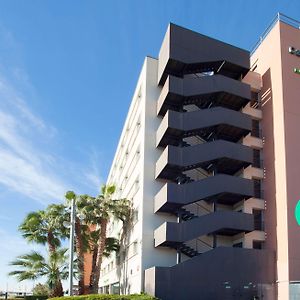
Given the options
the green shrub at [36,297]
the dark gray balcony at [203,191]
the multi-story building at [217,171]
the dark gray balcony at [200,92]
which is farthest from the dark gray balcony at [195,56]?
the green shrub at [36,297]

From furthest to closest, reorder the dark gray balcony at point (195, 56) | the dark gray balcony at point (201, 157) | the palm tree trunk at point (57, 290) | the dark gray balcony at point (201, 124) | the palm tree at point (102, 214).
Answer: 1. the palm tree at point (102, 214)
2. the palm tree trunk at point (57, 290)
3. the dark gray balcony at point (195, 56)
4. the dark gray balcony at point (201, 124)
5. the dark gray balcony at point (201, 157)

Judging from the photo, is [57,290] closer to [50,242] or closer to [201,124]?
A: [50,242]

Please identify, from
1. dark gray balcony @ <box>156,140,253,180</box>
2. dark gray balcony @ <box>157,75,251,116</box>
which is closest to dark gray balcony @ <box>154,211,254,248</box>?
dark gray balcony @ <box>156,140,253,180</box>

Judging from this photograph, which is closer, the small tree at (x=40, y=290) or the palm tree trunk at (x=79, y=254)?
the palm tree trunk at (x=79, y=254)

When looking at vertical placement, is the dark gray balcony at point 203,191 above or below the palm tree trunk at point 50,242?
above

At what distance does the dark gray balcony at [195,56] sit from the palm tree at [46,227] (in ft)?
47.5

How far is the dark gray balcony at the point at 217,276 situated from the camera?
30.6 meters

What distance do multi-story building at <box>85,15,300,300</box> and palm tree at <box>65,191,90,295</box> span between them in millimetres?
3814

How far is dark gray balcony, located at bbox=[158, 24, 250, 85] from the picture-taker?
36.1 metres

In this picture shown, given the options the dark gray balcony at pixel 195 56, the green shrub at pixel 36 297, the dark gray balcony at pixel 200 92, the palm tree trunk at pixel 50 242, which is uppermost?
the dark gray balcony at pixel 195 56

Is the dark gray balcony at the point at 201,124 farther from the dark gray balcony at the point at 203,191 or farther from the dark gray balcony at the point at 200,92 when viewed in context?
the dark gray balcony at the point at 203,191

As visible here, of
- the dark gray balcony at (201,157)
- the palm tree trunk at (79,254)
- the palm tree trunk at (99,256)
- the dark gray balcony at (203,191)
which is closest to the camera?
the dark gray balcony at (203,191)

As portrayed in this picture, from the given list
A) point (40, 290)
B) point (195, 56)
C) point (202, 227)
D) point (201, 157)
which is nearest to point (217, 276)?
point (202, 227)

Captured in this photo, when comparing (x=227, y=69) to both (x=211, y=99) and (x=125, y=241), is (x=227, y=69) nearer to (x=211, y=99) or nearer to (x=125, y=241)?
(x=211, y=99)
